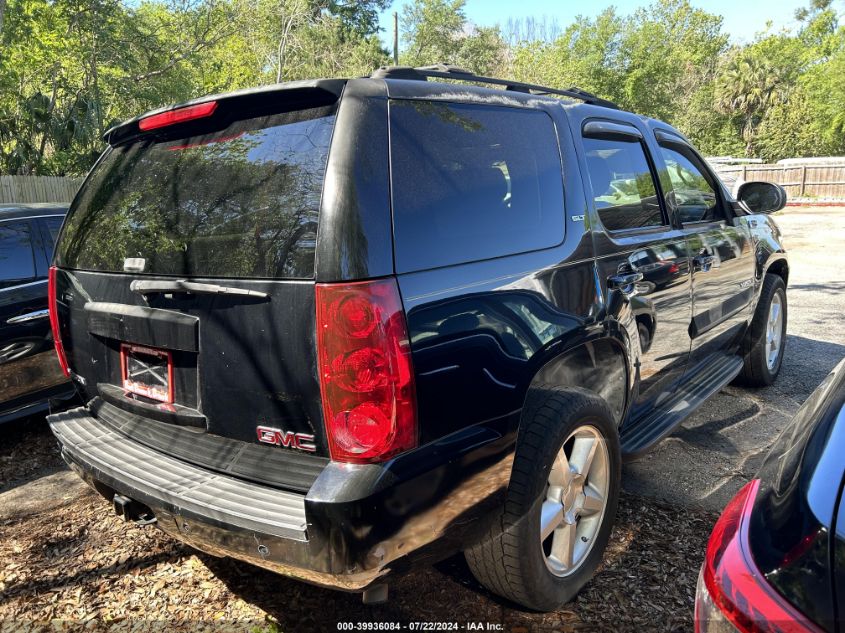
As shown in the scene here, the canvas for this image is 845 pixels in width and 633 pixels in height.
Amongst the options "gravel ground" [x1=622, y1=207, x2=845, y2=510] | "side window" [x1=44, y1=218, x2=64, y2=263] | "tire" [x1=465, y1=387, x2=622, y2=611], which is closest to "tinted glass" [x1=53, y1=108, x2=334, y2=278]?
"tire" [x1=465, y1=387, x2=622, y2=611]

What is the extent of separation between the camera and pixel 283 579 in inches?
108

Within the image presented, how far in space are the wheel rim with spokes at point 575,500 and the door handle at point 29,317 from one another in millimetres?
3760

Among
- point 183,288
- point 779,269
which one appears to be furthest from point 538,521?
point 779,269

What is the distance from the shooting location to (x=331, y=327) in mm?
1770

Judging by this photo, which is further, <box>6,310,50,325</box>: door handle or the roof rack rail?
<box>6,310,50,325</box>: door handle

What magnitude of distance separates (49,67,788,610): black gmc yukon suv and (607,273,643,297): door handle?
13 millimetres

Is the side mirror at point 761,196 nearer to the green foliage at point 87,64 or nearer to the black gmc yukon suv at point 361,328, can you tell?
the black gmc yukon suv at point 361,328

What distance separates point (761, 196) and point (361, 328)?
3.95 m

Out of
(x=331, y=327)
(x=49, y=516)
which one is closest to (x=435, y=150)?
(x=331, y=327)

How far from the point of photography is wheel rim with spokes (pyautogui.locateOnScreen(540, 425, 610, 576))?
7.95 ft

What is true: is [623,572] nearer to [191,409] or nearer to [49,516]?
[191,409]

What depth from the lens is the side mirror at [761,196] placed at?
14.7 ft

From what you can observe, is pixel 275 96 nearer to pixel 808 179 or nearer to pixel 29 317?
pixel 29 317

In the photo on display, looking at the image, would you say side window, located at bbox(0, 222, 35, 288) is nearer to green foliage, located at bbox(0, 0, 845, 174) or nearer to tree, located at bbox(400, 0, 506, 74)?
green foliage, located at bbox(0, 0, 845, 174)
